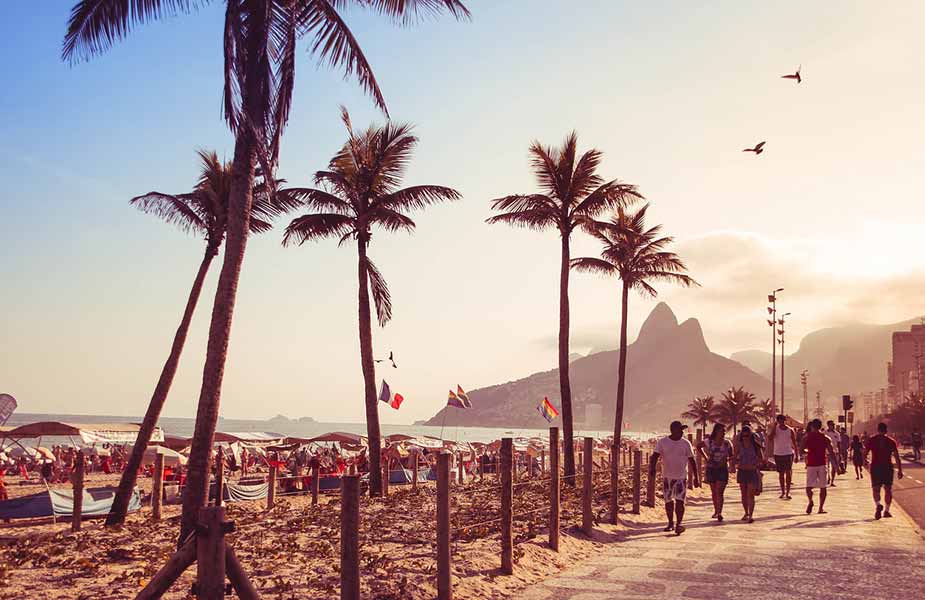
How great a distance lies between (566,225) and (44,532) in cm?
1569

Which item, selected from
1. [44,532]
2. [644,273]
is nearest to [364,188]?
[44,532]

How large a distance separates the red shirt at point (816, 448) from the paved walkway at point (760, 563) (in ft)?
3.33

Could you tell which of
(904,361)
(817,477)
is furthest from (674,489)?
(904,361)

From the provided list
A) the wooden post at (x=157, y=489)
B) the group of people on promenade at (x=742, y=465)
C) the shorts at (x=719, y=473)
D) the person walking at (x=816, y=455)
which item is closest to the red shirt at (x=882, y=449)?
the group of people on promenade at (x=742, y=465)

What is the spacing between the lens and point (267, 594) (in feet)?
25.4

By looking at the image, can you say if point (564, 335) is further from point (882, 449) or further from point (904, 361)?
point (904, 361)

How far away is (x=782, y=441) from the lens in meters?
16.5

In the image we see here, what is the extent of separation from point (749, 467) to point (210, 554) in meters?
11.3

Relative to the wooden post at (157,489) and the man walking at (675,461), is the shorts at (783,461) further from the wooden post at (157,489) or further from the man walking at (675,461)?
the wooden post at (157,489)

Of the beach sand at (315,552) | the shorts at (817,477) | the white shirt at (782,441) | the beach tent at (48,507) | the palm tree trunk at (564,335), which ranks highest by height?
the palm tree trunk at (564,335)

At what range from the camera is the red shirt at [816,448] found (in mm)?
14523

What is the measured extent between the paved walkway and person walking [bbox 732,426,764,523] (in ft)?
1.16

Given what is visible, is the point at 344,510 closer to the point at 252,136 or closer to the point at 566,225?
the point at 252,136

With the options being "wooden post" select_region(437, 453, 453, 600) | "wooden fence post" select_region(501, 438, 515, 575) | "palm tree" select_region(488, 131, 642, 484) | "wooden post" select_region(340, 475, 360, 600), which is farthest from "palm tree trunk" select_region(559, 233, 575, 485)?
"wooden post" select_region(340, 475, 360, 600)
